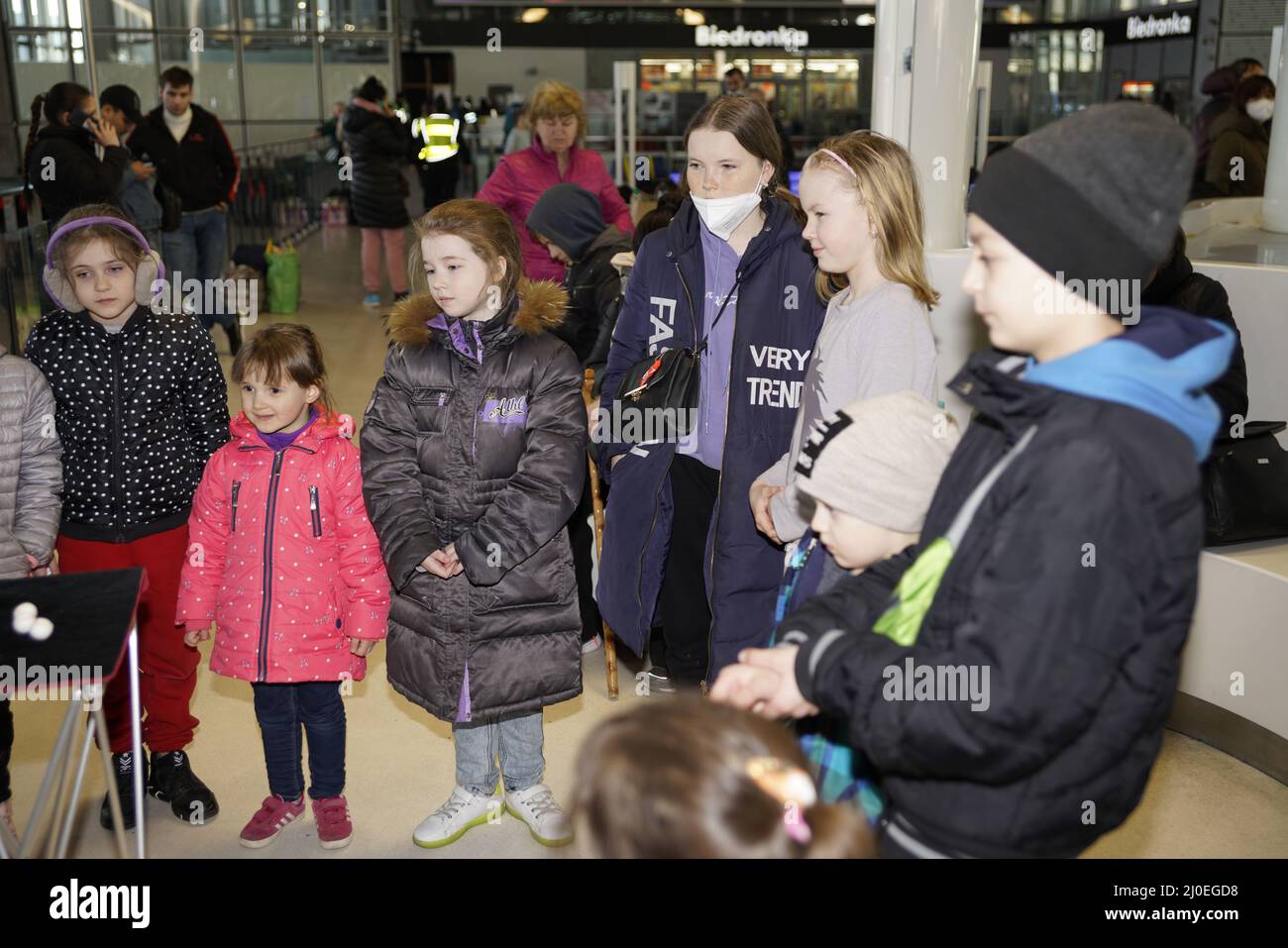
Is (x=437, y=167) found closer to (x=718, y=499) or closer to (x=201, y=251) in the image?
(x=201, y=251)

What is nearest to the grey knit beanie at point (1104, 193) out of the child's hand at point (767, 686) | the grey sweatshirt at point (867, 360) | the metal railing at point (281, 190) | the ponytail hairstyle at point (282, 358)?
the child's hand at point (767, 686)

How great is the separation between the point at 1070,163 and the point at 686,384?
155 cm

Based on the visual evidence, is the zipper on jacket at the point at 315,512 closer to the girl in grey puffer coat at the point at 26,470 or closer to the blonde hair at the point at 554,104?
the girl in grey puffer coat at the point at 26,470

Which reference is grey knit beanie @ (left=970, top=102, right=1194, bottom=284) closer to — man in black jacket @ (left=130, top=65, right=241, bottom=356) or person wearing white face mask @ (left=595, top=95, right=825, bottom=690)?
person wearing white face mask @ (left=595, top=95, right=825, bottom=690)

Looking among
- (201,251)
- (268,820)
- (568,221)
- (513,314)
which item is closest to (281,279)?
(201,251)

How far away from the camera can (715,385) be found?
2.87 meters

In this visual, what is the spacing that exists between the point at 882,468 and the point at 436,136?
1336 centimetres

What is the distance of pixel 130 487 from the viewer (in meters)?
2.84

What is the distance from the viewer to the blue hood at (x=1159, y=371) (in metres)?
1.28

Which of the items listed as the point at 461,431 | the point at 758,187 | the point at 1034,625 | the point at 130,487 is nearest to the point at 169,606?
the point at 130,487

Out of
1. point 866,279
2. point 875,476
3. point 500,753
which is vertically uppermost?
point 866,279

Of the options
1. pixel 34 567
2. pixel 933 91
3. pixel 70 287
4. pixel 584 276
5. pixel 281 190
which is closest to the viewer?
pixel 34 567

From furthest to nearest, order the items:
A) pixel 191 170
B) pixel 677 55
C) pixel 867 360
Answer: pixel 677 55 → pixel 191 170 → pixel 867 360

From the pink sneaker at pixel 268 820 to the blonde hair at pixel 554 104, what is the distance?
3368mm
